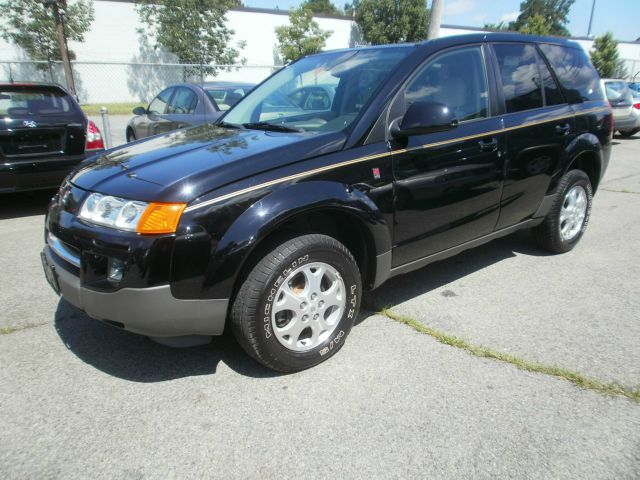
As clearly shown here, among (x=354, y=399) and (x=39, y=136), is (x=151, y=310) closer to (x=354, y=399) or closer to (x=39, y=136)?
(x=354, y=399)

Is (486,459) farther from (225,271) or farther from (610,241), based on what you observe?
(610,241)

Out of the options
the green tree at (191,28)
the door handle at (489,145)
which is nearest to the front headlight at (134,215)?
the door handle at (489,145)

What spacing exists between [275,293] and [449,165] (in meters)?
1.48

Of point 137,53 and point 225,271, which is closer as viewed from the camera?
point 225,271

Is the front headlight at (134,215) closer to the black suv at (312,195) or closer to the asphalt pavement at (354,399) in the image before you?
the black suv at (312,195)

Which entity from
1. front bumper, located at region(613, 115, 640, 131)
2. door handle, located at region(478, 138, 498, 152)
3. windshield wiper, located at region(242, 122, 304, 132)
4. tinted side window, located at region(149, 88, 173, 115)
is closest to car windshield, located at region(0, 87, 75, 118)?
tinted side window, located at region(149, 88, 173, 115)

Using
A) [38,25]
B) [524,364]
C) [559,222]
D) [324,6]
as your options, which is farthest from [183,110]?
[324,6]

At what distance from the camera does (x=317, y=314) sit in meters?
2.74

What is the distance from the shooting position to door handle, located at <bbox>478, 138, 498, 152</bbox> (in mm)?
3379

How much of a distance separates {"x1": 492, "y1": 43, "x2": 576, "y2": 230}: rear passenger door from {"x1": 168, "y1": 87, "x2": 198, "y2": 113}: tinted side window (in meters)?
5.09

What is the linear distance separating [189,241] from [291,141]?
847 millimetres

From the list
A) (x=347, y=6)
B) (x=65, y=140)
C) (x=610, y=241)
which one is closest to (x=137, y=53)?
(x=65, y=140)

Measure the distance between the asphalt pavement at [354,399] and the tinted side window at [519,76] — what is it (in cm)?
146

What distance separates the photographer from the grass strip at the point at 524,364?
2.54m
